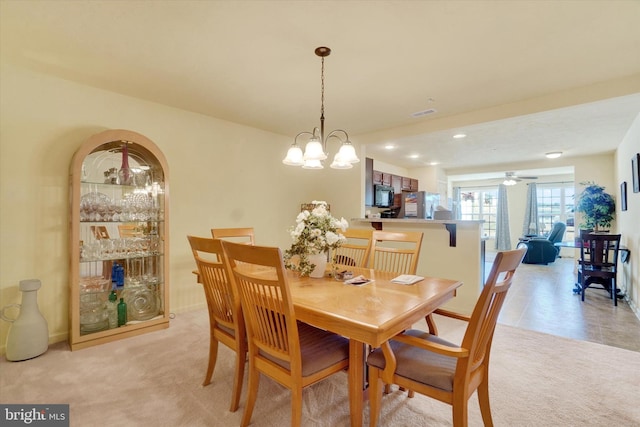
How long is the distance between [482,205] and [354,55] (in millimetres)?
8976

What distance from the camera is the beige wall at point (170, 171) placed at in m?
2.54

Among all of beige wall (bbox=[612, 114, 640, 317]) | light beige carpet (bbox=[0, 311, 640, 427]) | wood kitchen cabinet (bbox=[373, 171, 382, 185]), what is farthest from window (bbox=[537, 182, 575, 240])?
light beige carpet (bbox=[0, 311, 640, 427])

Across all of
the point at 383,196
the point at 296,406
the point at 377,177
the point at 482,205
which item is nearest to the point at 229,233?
the point at 296,406

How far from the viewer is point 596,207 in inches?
208

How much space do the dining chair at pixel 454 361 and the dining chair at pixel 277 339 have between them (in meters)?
0.28

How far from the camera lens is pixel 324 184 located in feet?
16.1

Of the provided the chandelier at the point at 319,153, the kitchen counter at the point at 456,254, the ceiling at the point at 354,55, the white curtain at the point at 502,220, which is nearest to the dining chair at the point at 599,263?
the ceiling at the point at 354,55

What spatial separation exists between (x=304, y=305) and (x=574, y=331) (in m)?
3.20

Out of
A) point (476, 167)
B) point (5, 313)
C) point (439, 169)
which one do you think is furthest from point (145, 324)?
point (476, 167)

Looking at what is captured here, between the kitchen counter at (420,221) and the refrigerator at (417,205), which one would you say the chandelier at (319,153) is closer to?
the kitchen counter at (420,221)

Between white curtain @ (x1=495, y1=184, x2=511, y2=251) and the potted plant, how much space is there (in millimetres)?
3583

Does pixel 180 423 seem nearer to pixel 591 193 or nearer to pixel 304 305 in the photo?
pixel 304 305

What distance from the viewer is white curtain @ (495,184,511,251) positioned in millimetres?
9055

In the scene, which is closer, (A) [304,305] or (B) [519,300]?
(A) [304,305]
